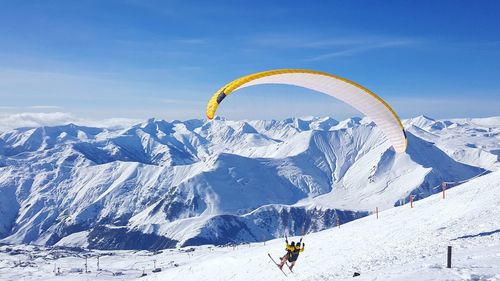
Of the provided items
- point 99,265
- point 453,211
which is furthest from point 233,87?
point 99,265

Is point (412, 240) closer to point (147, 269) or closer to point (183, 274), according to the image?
point (183, 274)

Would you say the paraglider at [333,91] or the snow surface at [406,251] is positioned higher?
the paraglider at [333,91]

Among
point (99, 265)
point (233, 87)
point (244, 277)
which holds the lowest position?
point (99, 265)

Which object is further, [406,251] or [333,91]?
[333,91]

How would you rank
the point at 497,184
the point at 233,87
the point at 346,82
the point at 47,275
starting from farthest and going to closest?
the point at 47,275, the point at 497,184, the point at 346,82, the point at 233,87

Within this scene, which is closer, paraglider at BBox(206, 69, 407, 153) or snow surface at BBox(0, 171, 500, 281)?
snow surface at BBox(0, 171, 500, 281)

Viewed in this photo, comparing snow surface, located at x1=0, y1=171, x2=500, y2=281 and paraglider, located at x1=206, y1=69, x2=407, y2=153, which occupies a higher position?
paraglider, located at x1=206, y1=69, x2=407, y2=153

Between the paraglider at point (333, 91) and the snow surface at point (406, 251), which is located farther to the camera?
the paraglider at point (333, 91)

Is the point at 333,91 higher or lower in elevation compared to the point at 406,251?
higher
